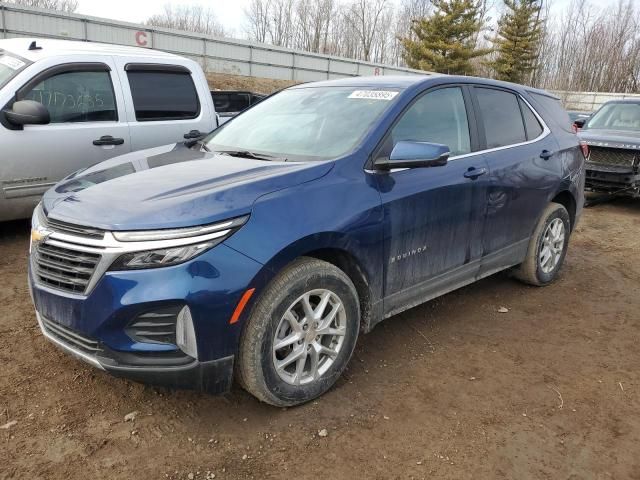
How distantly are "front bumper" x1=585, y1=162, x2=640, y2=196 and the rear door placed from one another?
4776 mm

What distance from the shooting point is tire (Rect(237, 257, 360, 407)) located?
260 cm

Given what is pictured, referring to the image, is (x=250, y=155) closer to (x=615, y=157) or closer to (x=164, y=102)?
(x=164, y=102)

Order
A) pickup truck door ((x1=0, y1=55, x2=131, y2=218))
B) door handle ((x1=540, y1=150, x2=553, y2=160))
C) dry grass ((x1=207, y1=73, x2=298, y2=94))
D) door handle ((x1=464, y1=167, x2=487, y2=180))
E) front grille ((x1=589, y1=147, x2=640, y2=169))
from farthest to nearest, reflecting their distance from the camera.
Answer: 1. dry grass ((x1=207, y1=73, x2=298, y2=94))
2. front grille ((x1=589, y1=147, x2=640, y2=169))
3. pickup truck door ((x1=0, y1=55, x2=131, y2=218))
4. door handle ((x1=540, y1=150, x2=553, y2=160))
5. door handle ((x1=464, y1=167, x2=487, y2=180))

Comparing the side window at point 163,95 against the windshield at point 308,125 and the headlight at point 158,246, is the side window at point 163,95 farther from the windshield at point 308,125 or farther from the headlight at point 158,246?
the headlight at point 158,246

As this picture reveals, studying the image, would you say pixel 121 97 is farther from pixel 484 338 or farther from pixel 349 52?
pixel 349 52

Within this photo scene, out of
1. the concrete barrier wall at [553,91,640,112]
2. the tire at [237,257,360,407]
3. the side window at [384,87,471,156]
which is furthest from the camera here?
the concrete barrier wall at [553,91,640,112]

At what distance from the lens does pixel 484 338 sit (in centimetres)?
388

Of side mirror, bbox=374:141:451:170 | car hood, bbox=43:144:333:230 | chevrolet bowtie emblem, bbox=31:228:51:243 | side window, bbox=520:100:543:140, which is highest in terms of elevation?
side window, bbox=520:100:543:140

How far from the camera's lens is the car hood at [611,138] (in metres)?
8.56

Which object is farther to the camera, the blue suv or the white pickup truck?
the white pickup truck

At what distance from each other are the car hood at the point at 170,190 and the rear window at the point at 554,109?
2773 millimetres

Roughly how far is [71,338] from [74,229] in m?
0.53

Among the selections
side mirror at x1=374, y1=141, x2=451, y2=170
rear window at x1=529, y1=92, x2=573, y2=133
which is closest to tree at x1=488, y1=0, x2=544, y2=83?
rear window at x1=529, y1=92, x2=573, y2=133

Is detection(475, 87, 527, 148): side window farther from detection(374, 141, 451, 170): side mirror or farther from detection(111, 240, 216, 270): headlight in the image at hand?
detection(111, 240, 216, 270): headlight
